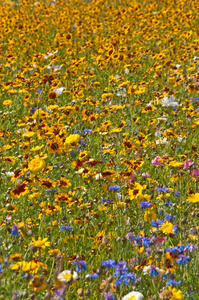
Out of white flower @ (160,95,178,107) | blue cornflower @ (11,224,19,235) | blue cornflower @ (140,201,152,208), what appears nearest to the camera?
blue cornflower @ (11,224,19,235)

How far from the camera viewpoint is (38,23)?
24.5 feet

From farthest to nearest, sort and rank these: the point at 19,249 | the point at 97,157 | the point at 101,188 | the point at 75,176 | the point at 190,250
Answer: the point at 97,157 → the point at 75,176 → the point at 101,188 → the point at 19,249 → the point at 190,250

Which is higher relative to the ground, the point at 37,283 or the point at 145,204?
the point at 37,283

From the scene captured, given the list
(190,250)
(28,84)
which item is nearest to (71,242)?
(190,250)

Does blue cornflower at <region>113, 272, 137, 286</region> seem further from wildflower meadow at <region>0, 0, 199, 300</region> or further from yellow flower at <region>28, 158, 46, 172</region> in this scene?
yellow flower at <region>28, 158, 46, 172</region>

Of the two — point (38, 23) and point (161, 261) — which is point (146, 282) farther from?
point (38, 23)

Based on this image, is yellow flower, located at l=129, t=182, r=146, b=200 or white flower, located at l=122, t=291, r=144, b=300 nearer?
white flower, located at l=122, t=291, r=144, b=300

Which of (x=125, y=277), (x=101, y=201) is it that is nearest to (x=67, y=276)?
(x=125, y=277)

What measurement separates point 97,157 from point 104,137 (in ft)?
0.76

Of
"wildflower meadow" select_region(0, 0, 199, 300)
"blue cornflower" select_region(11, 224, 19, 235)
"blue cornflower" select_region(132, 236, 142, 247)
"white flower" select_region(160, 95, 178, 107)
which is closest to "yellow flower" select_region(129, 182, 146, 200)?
"wildflower meadow" select_region(0, 0, 199, 300)

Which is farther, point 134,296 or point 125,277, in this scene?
point 125,277

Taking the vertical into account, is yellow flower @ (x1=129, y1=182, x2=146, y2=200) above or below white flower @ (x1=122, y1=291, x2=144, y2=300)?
below

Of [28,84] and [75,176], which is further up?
[28,84]

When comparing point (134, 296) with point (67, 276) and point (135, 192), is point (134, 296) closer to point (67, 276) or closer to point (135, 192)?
point (67, 276)
